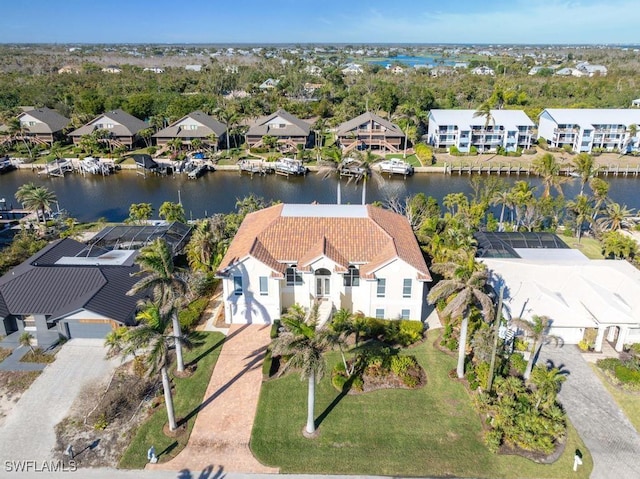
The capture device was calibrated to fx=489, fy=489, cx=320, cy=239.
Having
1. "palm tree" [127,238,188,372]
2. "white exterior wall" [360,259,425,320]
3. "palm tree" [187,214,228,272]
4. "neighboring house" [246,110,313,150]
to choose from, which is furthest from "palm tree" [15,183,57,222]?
"neighboring house" [246,110,313,150]

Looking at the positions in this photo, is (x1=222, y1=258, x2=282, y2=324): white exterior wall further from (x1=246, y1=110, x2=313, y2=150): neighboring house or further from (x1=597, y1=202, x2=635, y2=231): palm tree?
(x1=246, y1=110, x2=313, y2=150): neighboring house

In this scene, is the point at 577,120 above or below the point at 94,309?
above

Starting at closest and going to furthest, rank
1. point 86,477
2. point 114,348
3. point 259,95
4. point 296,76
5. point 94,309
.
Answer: point 86,477 < point 114,348 < point 94,309 < point 259,95 < point 296,76

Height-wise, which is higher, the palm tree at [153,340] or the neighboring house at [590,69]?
the neighboring house at [590,69]

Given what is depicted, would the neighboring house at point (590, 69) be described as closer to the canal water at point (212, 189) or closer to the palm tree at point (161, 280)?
the canal water at point (212, 189)

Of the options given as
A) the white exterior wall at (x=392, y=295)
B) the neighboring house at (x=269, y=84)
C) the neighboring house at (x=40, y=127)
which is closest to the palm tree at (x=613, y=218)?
the white exterior wall at (x=392, y=295)

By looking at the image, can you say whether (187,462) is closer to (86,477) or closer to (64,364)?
(86,477)

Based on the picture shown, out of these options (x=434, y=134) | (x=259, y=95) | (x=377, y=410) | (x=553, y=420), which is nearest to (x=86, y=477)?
(x=377, y=410)
